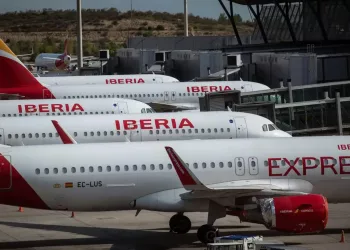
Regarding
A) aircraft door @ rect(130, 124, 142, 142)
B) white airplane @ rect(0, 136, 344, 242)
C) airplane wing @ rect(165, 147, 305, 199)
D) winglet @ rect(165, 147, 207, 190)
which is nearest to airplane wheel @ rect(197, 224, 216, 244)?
white airplane @ rect(0, 136, 344, 242)

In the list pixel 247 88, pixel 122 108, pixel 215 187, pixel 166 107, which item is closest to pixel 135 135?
pixel 122 108

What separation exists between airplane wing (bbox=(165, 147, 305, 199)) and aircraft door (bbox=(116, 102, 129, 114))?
22388 millimetres

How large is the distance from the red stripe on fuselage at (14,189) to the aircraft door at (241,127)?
16.7m

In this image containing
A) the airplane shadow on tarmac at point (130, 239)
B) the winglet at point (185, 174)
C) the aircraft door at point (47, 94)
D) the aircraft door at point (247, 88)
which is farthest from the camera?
the aircraft door at point (247, 88)

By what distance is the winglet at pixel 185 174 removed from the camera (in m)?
34.4

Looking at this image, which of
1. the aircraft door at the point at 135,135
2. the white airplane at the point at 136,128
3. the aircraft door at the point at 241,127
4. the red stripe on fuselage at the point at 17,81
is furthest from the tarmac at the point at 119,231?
the red stripe on fuselage at the point at 17,81

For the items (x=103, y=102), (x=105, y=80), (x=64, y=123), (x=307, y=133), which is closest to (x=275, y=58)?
(x=105, y=80)

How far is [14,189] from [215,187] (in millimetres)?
7223

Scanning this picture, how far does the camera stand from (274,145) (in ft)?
123

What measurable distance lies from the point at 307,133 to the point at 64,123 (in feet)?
61.5

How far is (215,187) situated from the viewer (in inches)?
1423

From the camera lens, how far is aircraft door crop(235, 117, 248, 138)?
166ft

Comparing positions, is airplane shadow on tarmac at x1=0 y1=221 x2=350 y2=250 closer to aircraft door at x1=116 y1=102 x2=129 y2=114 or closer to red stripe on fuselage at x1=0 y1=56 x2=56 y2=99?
aircraft door at x1=116 y1=102 x2=129 y2=114

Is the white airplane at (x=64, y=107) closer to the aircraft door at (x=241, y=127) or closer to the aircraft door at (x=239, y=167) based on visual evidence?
the aircraft door at (x=241, y=127)
